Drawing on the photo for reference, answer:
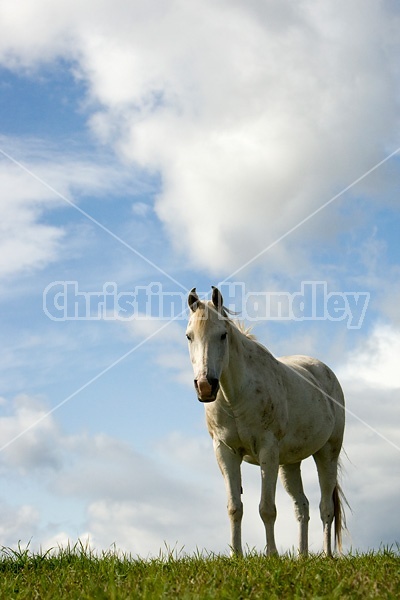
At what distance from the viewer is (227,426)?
32.5ft

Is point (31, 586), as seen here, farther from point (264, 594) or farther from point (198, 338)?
point (198, 338)

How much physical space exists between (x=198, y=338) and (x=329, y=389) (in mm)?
4343

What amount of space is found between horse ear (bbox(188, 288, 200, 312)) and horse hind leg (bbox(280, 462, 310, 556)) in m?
4.12

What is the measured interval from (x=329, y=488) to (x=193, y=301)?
4689 mm

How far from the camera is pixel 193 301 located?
376 inches

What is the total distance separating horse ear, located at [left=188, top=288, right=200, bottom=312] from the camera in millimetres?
9469

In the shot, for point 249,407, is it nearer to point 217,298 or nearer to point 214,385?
point 214,385

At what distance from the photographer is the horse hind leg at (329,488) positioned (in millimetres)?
12074

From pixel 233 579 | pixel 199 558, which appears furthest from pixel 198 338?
pixel 233 579

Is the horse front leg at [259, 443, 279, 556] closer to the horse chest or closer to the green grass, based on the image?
the horse chest

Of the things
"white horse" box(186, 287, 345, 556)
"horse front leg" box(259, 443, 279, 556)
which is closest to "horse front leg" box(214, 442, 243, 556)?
"white horse" box(186, 287, 345, 556)

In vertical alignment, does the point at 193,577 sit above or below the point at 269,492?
below

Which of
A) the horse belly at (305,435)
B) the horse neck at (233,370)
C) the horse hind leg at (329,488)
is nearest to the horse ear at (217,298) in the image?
the horse neck at (233,370)

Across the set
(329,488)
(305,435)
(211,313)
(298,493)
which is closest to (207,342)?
(211,313)
